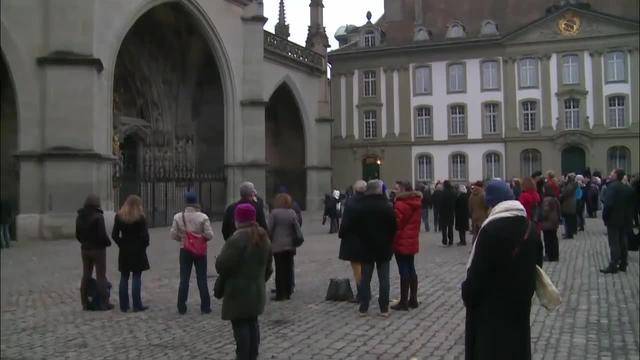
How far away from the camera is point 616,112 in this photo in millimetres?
44688

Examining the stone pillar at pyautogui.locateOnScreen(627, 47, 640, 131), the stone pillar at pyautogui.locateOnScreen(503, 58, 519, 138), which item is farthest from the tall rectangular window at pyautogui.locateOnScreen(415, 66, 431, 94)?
→ the stone pillar at pyautogui.locateOnScreen(627, 47, 640, 131)

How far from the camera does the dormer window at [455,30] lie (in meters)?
48.9

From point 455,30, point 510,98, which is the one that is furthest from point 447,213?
point 455,30

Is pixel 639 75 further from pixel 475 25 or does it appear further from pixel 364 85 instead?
pixel 364 85

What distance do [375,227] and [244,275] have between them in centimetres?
321

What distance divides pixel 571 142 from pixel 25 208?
35.8 m

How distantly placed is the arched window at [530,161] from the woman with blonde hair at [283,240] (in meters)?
39.0

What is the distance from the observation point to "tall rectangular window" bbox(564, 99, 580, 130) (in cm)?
4528

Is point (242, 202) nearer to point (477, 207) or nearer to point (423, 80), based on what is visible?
point (477, 207)

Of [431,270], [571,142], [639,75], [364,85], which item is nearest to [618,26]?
[639,75]

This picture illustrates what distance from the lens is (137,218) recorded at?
30.8 feet

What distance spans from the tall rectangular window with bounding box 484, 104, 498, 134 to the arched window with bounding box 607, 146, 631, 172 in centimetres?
764

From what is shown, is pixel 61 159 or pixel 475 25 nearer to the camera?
pixel 61 159

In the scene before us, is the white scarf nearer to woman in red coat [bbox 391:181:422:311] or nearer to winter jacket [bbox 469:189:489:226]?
woman in red coat [bbox 391:181:422:311]
